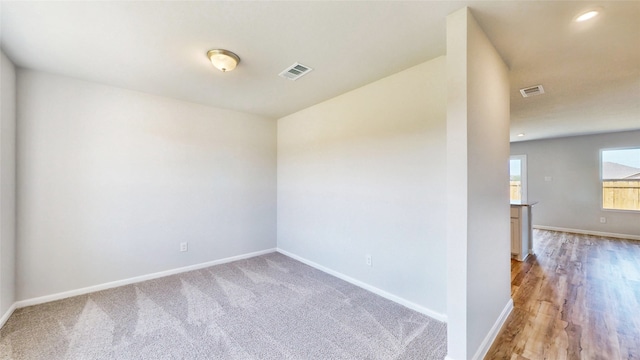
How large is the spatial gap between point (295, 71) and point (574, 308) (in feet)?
12.3

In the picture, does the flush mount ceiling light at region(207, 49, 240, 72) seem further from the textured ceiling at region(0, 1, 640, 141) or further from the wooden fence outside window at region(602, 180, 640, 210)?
the wooden fence outside window at region(602, 180, 640, 210)

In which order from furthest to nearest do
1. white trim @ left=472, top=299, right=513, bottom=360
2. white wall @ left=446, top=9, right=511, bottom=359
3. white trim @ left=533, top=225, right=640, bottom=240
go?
1. white trim @ left=533, top=225, right=640, bottom=240
2. white trim @ left=472, top=299, right=513, bottom=360
3. white wall @ left=446, top=9, right=511, bottom=359

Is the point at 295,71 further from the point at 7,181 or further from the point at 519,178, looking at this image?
the point at 519,178

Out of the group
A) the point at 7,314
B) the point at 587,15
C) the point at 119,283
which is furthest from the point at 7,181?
the point at 587,15

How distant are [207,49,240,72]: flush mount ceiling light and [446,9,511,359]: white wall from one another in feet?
5.75

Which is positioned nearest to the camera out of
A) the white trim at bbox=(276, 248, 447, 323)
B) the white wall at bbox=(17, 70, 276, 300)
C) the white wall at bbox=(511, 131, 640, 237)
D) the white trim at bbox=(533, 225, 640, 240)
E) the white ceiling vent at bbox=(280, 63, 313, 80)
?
the white trim at bbox=(276, 248, 447, 323)

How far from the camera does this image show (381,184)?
2781mm

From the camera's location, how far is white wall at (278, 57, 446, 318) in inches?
91.9

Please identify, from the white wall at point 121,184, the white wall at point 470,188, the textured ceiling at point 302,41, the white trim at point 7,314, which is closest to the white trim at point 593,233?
the textured ceiling at point 302,41

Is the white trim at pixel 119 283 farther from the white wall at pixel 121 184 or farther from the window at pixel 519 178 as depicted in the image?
the window at pixel 519 178

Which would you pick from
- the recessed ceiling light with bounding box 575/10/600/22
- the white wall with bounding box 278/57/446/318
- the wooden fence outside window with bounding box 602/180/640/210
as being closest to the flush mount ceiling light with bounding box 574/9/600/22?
the recessed ceiling light with bounding box 575/10/600/22

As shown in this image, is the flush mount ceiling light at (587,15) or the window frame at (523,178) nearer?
the flush mount ceiling light at (587,15)

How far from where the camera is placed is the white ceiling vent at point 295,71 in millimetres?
2475

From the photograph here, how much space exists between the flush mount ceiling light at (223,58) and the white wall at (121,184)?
157cm
